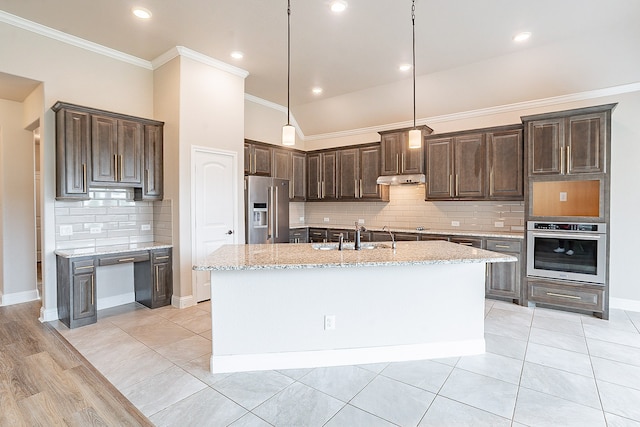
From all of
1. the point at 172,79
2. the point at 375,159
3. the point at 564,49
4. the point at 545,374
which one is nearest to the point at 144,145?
the point at 172,79

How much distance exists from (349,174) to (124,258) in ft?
12.8

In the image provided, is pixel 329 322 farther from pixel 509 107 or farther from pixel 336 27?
pixel 509 107

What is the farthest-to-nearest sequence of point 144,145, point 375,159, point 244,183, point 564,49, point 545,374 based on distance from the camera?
point 375,159
point 244,183
point 144,145
point 564,49
point 545,374

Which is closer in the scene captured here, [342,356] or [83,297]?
[342,356]

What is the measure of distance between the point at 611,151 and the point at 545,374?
3.22 metres

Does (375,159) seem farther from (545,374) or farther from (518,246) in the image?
(545,374)

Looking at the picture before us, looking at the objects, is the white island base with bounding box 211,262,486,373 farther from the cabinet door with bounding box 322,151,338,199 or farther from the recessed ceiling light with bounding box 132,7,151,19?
the cabinet door with bounding box 322,151,338,199

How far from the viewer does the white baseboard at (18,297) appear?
4.39 meters

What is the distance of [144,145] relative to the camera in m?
4.23

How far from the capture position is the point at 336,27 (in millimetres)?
3637

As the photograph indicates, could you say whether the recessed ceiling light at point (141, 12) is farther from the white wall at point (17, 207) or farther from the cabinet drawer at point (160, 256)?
the cabinet drawer at point (160, 256)

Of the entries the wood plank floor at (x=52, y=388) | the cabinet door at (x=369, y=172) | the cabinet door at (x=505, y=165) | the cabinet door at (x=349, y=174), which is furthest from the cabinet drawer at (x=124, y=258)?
the cabinet door at (x=505, y=165)

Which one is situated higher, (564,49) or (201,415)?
(564,49)

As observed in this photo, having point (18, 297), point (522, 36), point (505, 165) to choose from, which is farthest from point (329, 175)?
point (18, 297)
